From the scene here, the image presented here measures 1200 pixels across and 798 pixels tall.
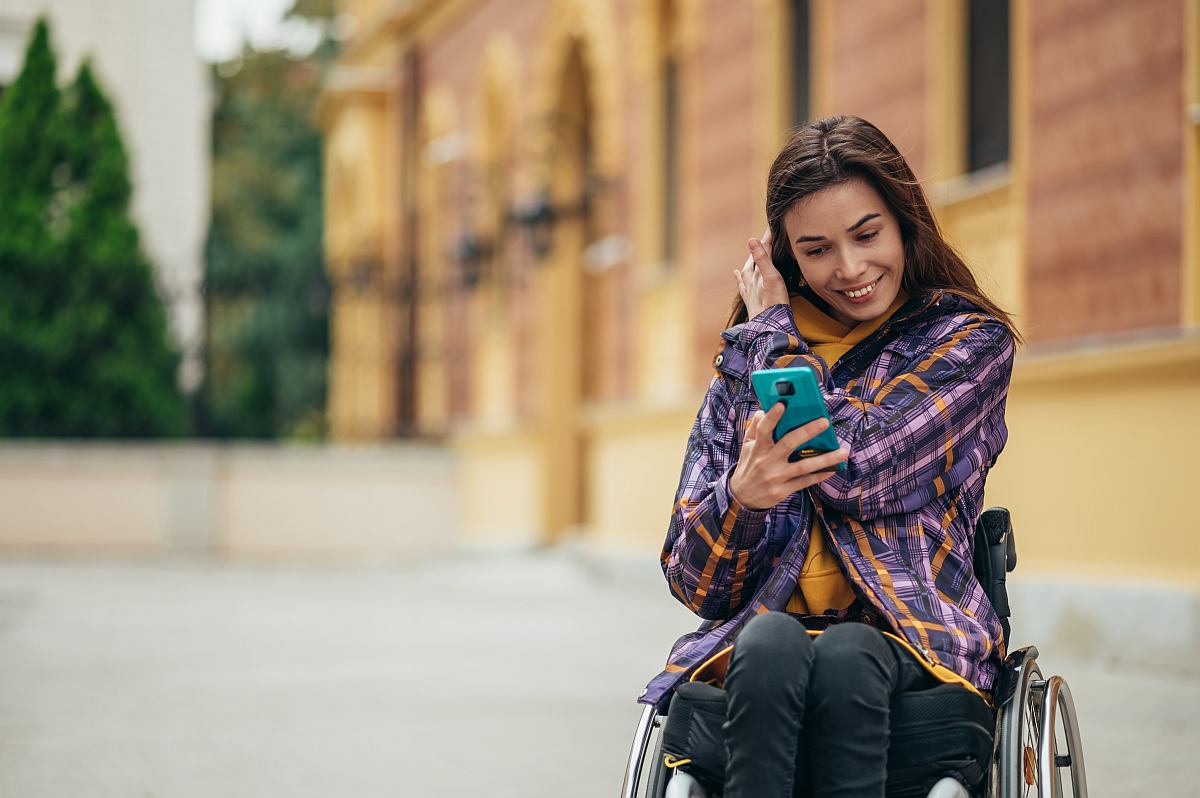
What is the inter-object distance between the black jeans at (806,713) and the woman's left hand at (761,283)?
71 centimetres

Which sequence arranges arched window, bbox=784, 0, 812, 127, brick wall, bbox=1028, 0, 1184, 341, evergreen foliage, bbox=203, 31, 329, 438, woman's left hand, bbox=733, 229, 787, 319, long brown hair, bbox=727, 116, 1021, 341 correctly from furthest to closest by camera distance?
evergreen foliage, bbox=203, 31, 329, 438 → arched window, bbox=784, 0, 812, 127 → brick wall, bbox=1028, 0, 1184, 341 → woman's left hand, bbox=733, 229, 787, 319 → long brown hair, bbox=727, 116, 1021, 341

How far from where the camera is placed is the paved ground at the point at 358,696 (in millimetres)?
6023

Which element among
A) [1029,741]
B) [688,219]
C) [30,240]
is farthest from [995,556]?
[30,240]

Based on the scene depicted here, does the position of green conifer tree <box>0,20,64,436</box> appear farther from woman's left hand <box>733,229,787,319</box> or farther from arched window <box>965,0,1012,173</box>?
woman's left hand <box>733,229,787,319</box>

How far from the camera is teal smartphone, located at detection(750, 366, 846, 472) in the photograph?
117 inches

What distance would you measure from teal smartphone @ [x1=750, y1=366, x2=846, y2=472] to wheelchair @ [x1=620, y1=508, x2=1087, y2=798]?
0.44 m

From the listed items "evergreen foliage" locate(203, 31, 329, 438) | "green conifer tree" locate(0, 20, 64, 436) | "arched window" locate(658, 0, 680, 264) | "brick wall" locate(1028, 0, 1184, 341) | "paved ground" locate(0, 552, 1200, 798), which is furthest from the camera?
"evergreen foliage" locate(203, 31, 329, 438)

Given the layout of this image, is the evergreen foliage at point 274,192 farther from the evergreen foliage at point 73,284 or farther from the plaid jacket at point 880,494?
the plaid jacket at point 880,494

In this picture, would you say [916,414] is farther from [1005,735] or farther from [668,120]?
[668,120]

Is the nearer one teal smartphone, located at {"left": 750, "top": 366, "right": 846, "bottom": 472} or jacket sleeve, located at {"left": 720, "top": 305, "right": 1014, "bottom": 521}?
teal smartphone, located at {"left": 750, "top": 366, "right": 846, "bottom": 472}

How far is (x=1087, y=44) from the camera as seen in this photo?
9.59 meters

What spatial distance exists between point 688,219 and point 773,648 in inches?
503

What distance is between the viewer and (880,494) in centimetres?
319

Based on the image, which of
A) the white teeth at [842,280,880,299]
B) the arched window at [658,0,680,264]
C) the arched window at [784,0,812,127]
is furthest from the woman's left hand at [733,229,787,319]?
the arched window at [658,0,680,264]
